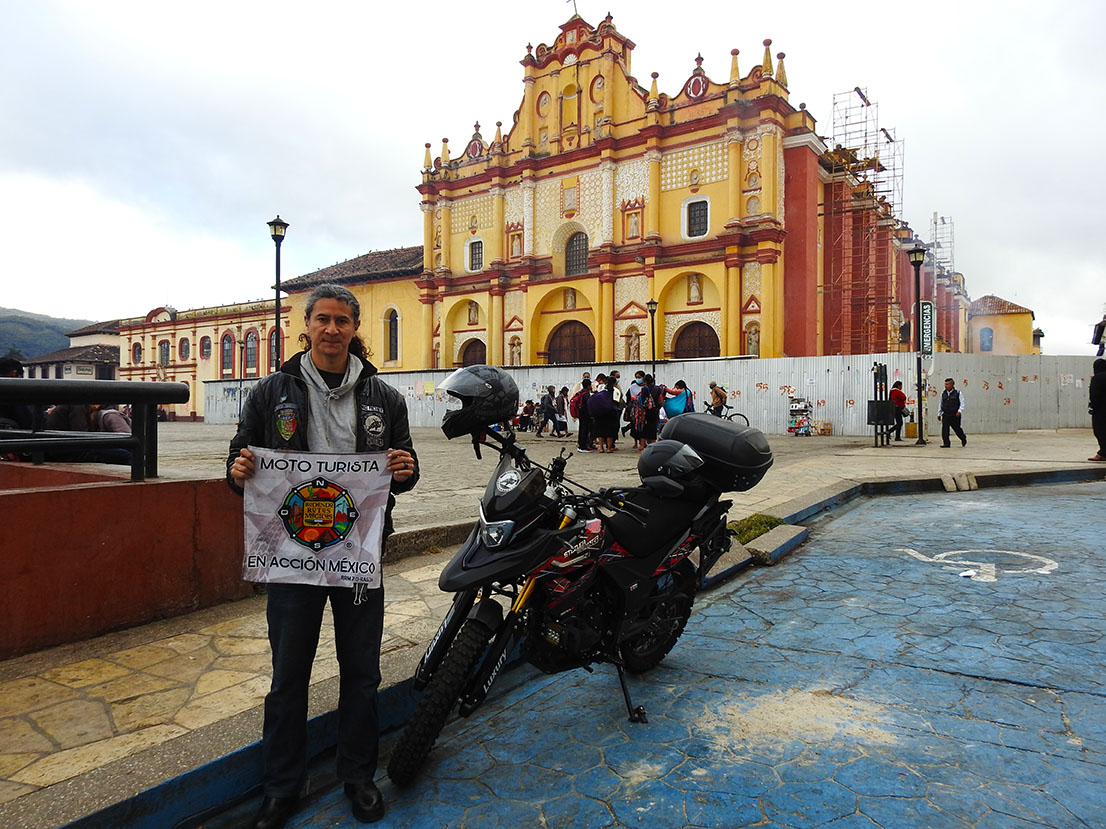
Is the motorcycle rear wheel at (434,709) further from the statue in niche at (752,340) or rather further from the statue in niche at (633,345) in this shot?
the statue in niche at (633,345)

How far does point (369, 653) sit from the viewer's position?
249 cm

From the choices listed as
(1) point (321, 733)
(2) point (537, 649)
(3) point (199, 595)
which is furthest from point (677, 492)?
(3) point (199, 595)

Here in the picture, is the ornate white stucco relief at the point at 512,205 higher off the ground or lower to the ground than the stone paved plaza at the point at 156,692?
higher

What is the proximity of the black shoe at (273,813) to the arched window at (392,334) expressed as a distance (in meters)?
36.4

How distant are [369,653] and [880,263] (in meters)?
37.1

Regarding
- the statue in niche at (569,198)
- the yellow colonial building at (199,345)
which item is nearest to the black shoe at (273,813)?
the statue in niche at (569,198)

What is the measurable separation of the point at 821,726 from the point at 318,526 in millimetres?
2201

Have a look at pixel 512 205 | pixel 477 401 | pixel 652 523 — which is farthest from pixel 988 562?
pixel 512 205

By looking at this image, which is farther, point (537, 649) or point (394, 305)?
point (394, 305)

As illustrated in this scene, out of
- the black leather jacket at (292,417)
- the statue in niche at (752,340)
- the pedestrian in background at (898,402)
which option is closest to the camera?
the black leather jacket at (292,417)

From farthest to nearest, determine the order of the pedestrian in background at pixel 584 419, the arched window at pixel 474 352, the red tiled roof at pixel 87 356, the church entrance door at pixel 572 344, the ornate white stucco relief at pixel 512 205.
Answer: the red tiled roof at pixel 87 356 < the arched window at pixel 474 352 < the ornate white stucco relief at pixel 512 205 < the church entrance door at pixel 572 344 < the pedestrian in background at pixel 584 419

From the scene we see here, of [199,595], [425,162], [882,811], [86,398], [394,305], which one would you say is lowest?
[882,811]

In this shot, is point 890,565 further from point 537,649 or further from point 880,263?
point 880,263

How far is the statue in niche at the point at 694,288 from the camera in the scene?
27.4 m
